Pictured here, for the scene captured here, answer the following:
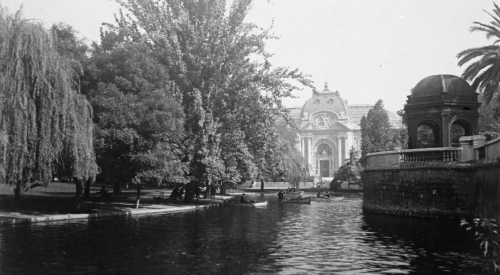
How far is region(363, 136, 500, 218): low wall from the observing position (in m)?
20.8

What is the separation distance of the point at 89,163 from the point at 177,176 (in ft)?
25.5

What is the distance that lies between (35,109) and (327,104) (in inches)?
4427

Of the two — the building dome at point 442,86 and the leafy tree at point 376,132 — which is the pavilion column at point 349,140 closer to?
the leafy tree at point 376,132

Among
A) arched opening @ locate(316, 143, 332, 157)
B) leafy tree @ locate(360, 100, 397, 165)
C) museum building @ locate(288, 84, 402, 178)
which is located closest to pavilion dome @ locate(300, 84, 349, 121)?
museum building @ locate(288, 84, 402, 178)

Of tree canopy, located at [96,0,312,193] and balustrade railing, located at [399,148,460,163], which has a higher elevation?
tree canopy, located at [96,0,312,193]

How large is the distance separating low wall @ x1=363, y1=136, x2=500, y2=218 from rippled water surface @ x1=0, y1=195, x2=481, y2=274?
1.51 metres

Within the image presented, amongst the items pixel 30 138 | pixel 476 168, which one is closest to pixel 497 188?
pixel 476 168

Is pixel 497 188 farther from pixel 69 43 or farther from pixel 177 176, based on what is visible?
pixel 69 43

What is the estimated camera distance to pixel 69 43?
83.6 feet

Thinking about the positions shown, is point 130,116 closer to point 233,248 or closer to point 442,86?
point 233,248

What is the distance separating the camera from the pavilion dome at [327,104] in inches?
4966

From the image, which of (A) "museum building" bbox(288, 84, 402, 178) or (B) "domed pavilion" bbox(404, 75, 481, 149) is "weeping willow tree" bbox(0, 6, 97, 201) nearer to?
(B) "domed pavilion" bbox(404, 75, 481, 149)

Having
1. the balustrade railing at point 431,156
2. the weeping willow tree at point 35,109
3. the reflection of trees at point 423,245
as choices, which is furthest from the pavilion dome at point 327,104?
the weeping willow tree at point 35,109

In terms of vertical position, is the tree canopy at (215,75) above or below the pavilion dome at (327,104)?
below
